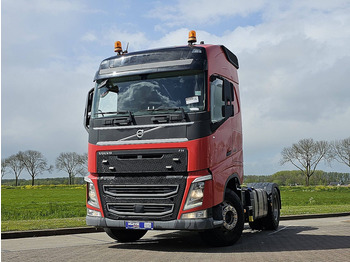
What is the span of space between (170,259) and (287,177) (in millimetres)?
85244

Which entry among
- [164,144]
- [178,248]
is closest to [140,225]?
[178,248]

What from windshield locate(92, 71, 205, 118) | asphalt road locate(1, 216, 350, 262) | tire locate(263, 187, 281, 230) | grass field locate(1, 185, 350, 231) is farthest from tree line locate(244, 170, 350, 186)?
windshield locate(92, 71, 205, 118)

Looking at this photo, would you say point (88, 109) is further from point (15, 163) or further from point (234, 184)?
point (15, 163)

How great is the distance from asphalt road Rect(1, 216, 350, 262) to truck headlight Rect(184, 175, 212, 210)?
875 mm

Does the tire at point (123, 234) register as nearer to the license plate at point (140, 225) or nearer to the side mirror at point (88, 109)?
the license plate at point (140, 225)

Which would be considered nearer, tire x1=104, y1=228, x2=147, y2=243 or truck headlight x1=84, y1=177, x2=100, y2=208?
truck headlight x1=84, y1=177, x2=100, y2=208

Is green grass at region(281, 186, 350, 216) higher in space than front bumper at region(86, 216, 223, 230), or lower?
lower

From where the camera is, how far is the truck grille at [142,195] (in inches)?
344

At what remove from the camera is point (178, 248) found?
9430 millimetres

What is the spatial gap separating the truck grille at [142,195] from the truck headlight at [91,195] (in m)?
0.19

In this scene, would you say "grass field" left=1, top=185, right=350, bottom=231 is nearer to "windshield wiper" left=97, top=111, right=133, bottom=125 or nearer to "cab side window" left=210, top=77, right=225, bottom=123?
"windshield wiper" left=97, top=111, right=133, bottom=125

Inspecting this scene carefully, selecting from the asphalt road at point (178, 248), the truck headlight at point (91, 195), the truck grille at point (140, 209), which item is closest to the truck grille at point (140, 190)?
the truck grille at point (140, 209)

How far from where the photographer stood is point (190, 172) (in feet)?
28.5

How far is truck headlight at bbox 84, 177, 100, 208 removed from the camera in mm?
9422
